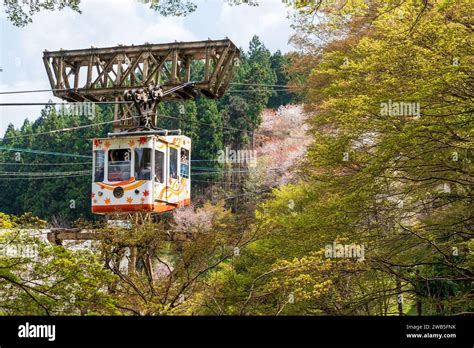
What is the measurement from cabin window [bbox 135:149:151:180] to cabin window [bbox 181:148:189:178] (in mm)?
845

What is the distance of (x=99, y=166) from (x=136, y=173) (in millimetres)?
702

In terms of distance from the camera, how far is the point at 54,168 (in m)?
22.5

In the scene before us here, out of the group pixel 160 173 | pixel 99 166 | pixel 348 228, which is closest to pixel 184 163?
pixel 160 173

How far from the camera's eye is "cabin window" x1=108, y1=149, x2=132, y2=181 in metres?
12.1

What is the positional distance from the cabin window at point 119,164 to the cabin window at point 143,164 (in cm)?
16

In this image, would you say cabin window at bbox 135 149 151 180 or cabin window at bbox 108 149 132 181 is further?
cabin window at bbox 108 149 132 181

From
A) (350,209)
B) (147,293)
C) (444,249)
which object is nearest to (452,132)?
(444,249)

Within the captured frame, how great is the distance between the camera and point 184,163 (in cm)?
1275

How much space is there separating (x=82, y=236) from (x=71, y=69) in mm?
2895

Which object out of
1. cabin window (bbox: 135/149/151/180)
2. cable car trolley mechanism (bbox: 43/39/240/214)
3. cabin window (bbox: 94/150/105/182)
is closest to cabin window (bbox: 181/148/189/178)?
cable car trolley mechanism (bbox: 43/39/240/214)

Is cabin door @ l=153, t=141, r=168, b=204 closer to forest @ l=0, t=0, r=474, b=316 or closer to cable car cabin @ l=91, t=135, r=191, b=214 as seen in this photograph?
cable car cabin @ l=91, t=135, r=191, b=214
